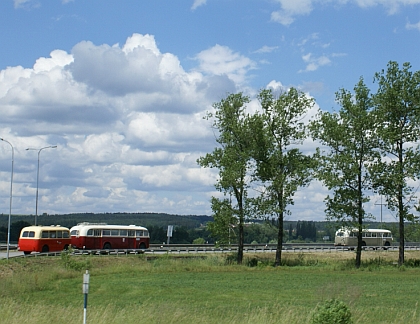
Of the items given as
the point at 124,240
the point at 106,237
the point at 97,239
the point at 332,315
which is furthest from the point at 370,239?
the point at 332,315

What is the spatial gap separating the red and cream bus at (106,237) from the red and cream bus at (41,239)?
8.49 feet

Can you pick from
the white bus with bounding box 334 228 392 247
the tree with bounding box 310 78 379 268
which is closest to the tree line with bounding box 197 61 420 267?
the tree with bounding box 310 78 379 268

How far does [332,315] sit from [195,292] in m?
15.6

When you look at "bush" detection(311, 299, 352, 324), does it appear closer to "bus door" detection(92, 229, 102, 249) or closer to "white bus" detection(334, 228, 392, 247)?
"bus door" detection(92, 229, 102, 249)

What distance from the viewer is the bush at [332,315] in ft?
48.7

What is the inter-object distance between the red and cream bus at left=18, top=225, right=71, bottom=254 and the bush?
46.9 meters

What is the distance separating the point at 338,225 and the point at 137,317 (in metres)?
35.1

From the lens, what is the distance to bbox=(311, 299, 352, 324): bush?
14.9 meters

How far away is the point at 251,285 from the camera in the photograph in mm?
33875

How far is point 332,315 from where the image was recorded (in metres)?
14.9

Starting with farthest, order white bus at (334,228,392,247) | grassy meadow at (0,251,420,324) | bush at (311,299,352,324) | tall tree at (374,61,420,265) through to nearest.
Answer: white bus at (334,228,392,247) < tall tree at (374,61,420,265) < grassy meadow at (0,251,420,324) < bush at (311,299,352,324)

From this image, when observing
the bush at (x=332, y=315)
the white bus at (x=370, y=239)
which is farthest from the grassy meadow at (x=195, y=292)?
the white bus at (x=370, y=239)

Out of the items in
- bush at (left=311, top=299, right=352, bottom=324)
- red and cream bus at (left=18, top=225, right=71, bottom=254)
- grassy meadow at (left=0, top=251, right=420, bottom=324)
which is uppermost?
red and cream bus at (left=18, top=225, right=71, bottom=254)

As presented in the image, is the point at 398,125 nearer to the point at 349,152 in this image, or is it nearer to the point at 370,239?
the point at 349,152
